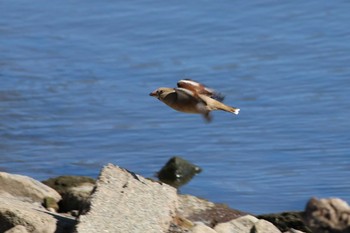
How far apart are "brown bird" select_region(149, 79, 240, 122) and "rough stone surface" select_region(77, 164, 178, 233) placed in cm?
115

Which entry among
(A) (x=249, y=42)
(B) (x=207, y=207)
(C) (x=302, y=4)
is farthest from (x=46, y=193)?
(C) (x=302, y=4)

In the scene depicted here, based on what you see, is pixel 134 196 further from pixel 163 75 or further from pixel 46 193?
pixel 163 75

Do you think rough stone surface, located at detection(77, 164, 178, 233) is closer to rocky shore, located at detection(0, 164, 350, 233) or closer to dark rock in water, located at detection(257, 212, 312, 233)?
rocky shore, located at detection(0, 164, 350, 233)

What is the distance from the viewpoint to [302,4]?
2180 centimetres

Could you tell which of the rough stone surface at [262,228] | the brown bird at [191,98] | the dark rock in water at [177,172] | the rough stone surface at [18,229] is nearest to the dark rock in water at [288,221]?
the brown bird at [191,98]

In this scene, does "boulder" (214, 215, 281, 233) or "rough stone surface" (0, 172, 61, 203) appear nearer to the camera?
"boulder" (214, 215, 281, 233)

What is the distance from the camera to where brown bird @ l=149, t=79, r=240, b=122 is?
41.1ft

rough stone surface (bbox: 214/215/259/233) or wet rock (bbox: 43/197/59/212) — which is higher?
rough stone surface (bbox: 214/215/259/233)

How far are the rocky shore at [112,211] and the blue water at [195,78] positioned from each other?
256cm

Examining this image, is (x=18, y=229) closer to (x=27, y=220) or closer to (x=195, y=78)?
(x=27, y=220)

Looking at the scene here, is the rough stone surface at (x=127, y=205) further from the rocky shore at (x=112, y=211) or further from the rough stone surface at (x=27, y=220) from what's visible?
the rough stone surface at (x=27, y=220)

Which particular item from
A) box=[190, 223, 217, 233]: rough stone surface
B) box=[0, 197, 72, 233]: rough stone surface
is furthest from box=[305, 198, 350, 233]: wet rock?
box=[190, 223, 217, 233]: rough stone surface

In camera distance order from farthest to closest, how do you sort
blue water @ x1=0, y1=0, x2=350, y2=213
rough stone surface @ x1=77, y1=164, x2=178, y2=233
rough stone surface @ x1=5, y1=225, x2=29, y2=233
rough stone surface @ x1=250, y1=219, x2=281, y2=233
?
blue water @ x1=0, y1=0, x2=350, y2=213
rough stone surface @ x1=250, y1=219, x2=281, y2=233
rough stone surface @ x1=77, y1=164, x2=178, y2=233
rough stone surface @ x1=5, y1=225, x2=29, y2=233

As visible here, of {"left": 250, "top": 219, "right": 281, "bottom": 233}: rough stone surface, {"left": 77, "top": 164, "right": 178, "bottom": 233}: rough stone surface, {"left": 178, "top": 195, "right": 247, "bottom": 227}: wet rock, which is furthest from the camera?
{"left": 178, "top": 195, "right": 247, "bottom": 227}: wet rock
